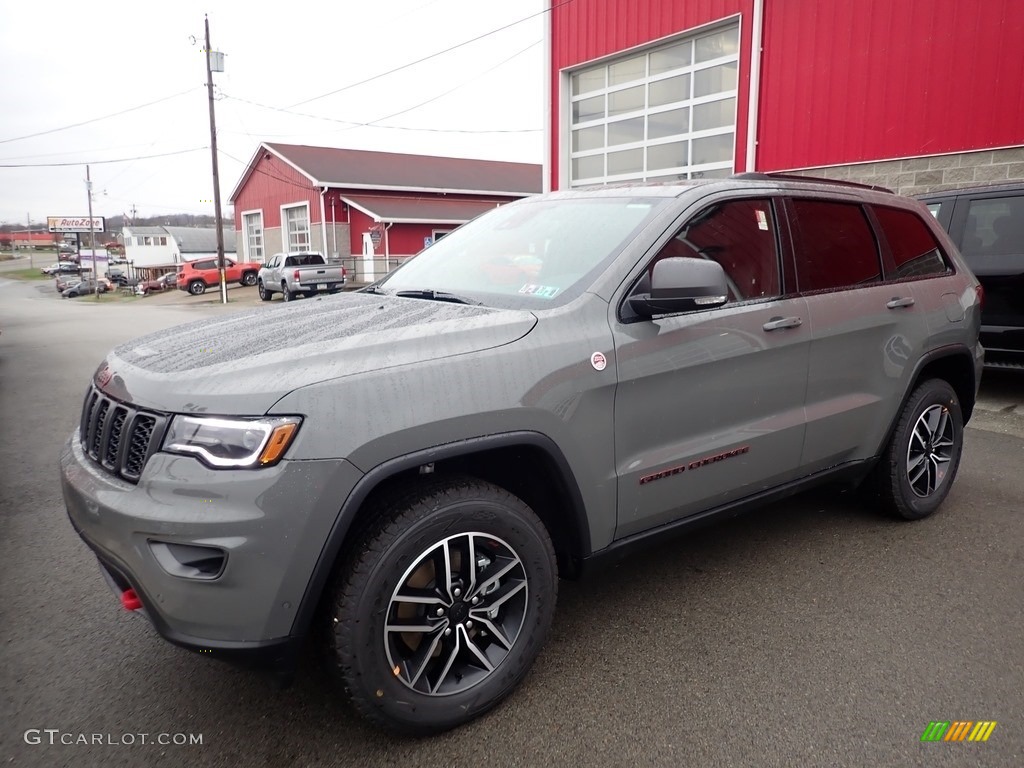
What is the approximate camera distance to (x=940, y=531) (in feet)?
13.3

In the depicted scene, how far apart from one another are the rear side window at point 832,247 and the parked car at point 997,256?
3.85 meters

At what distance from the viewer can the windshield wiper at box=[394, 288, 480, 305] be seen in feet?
9.75

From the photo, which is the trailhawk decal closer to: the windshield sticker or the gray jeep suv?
the gray jeep suv

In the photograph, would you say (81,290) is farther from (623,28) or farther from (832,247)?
(832,247)

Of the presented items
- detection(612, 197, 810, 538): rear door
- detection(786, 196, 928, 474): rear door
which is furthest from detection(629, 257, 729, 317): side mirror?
detection(786, 196, 928, 474): rear door

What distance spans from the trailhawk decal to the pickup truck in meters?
24.5

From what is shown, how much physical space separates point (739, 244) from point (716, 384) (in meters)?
0.67

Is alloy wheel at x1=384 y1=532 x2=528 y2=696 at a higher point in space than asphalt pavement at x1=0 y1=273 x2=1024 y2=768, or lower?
higher

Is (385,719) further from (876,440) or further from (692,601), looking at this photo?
(876,440)

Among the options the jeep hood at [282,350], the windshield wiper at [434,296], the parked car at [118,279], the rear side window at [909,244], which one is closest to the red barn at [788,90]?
the rear side window at [909,244]

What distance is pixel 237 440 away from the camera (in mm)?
2029

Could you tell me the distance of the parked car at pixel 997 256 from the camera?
6.68 metres

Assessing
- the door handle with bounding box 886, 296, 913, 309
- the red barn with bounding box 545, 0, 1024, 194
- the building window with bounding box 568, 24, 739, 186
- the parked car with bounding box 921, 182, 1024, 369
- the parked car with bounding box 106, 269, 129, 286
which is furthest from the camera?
the parked car with bounding box 106, 269, 129, 286
